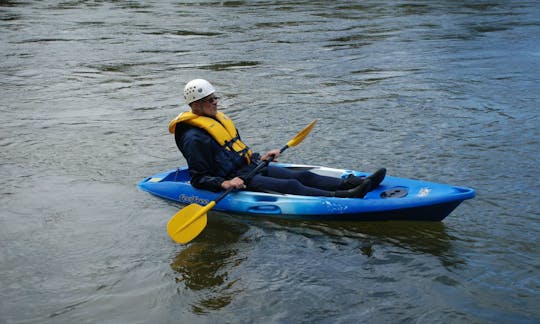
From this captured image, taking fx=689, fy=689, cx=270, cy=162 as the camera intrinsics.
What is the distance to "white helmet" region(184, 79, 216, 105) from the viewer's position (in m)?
5.84

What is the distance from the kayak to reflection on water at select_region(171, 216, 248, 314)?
0.78ft

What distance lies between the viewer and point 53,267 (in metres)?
5.26

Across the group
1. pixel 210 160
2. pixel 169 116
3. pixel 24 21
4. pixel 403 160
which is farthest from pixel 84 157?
pixel 24 21

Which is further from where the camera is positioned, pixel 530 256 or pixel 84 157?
pixel 84 157

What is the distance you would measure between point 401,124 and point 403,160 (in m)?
1.59

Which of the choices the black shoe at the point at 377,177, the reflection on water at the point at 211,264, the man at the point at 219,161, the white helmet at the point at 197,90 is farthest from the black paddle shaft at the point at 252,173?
the black shoe at the point at 377,177

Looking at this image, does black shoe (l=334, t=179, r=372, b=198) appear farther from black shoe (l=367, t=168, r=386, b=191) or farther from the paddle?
the paddle

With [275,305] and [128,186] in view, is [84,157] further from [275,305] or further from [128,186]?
[275,305]

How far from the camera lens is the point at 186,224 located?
5418 mm

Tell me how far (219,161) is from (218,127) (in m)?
0.29

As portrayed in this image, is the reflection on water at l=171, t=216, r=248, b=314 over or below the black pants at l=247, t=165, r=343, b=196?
below

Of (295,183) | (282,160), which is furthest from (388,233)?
(282,160)

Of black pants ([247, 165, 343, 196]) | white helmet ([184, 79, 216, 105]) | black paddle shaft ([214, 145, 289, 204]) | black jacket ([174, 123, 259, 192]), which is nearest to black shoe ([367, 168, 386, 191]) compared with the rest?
black pants ([247, 165, 343, 196])

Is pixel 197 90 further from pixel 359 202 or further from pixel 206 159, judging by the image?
pixel 359 202
